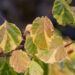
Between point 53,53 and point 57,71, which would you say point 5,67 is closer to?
point 53,53

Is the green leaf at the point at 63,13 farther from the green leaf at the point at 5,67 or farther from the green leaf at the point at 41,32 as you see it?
the green leaf at the point at 5,67

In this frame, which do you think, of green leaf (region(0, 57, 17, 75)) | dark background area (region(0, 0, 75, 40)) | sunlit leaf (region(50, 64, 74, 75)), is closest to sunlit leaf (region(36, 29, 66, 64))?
green leaf (region(0, 57, 17, 75))

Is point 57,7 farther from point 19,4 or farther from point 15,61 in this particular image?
point 19,4

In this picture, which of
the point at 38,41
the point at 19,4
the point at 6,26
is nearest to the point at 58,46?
the point at 38,41

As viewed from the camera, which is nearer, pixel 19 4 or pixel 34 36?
pixel 34 36

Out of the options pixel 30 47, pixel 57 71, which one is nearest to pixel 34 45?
pixel 30 47

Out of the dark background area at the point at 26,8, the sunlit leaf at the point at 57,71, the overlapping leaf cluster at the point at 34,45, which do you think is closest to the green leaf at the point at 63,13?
the overlapping leaf cluster at the point at 34,45
